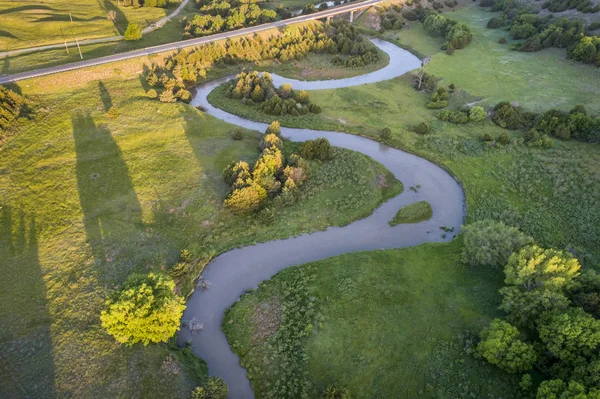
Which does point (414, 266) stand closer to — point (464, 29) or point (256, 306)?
point (256, 306)

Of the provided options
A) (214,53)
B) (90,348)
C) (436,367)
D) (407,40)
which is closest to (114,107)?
(214,53)

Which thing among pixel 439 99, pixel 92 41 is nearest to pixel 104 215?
pixel 439 99

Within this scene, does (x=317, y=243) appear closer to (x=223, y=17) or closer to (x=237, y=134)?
(x=237, y=134)

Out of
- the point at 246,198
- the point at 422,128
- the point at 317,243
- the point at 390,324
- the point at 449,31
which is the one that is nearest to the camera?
the point at 390,324

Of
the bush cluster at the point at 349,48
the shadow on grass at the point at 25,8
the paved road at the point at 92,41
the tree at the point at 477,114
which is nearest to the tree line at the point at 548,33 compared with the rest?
the tree at the point at 477,114

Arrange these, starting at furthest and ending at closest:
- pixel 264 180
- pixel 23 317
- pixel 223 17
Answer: pixel 223 17 < pixel 264 180 < pixel 23 317

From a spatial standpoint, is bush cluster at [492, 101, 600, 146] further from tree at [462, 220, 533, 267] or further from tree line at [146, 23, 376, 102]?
tree line at [146, 23, 376, 102]
